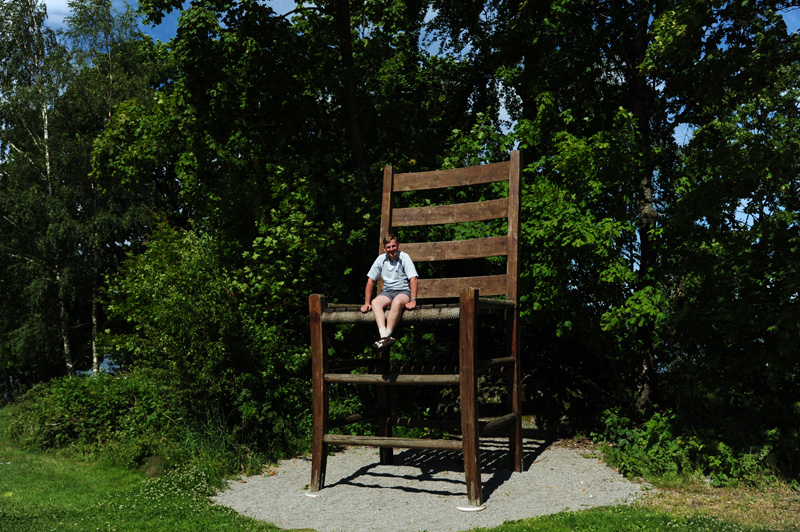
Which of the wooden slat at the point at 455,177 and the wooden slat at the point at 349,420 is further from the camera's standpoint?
the wooden slat at the point at 455,177

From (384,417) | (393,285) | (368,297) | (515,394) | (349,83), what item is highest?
(349,83)

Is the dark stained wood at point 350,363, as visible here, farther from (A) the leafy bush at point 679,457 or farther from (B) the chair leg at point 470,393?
(A) the leafy bush at point 679,457

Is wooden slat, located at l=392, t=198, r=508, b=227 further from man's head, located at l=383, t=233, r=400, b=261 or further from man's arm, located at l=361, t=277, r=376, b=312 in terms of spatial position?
man's arm, located at l=361, t=277, r=376, b=312

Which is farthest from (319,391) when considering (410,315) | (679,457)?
(679,457)

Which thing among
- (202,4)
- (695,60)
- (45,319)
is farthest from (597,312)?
(45,319)

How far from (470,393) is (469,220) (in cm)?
196

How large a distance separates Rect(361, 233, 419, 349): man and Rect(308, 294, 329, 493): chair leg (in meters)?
0.45

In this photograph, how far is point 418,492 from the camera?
6.21 metres

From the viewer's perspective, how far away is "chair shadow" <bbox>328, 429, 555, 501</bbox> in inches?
251

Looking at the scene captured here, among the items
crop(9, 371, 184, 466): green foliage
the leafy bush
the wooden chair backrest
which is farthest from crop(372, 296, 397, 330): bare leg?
crop(9, 371, 184, 466): green foliage

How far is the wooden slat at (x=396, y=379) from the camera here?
18.7 ft

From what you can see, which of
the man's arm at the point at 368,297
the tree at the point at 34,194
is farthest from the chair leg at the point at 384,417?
the tree at the point at 34,194

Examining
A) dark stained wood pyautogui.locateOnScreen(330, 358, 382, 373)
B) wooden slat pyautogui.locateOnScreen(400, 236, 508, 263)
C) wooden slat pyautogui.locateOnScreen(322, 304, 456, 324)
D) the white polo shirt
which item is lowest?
dark stained wood pyautogui.locateOnScreen(330, 358, 382, 373)

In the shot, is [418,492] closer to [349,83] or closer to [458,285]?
[458,285]
